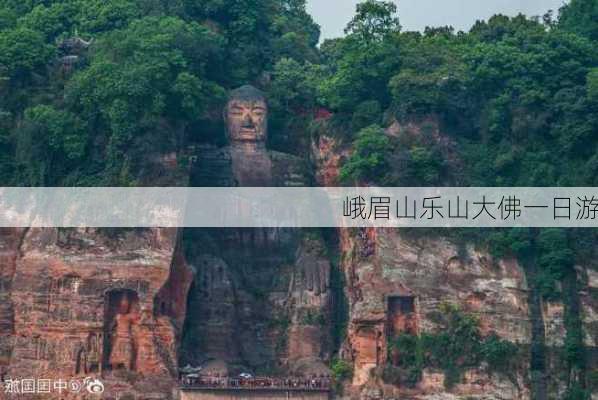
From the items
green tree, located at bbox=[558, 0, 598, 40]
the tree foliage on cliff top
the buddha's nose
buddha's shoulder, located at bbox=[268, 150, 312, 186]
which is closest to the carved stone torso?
buddha's shoulder, located at bbox=[268, 150, 312, 186]

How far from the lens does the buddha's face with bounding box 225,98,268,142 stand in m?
63.8

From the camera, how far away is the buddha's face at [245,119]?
A: 63.8 m

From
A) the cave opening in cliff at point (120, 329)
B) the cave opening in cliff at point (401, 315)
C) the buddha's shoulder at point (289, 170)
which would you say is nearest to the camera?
the cave opening in cliff at point (120, 329)

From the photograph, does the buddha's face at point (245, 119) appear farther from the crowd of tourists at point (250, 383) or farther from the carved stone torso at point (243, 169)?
the crowd of tourists at point (250, 383)

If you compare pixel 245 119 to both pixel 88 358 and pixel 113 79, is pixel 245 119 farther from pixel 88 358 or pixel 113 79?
pixel 88 358

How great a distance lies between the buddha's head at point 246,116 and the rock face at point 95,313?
5.61m

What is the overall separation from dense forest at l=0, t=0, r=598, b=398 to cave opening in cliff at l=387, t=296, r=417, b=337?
8.63 ft

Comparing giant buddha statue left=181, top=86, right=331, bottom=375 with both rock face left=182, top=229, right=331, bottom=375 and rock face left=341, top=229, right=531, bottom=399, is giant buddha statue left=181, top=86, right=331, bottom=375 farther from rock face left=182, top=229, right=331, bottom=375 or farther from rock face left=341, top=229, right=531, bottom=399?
rock face left=341, top=229, right=531, bottom=399

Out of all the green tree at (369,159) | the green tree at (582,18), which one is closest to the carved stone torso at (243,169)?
the green tree at (369,159)

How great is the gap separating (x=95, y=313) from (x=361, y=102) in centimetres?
1070

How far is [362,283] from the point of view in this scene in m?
60.6

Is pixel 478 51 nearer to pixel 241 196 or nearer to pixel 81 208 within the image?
pixel 241 196

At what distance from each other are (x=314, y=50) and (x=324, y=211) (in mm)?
9447

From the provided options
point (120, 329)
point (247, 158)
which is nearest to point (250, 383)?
point (120, 329)
